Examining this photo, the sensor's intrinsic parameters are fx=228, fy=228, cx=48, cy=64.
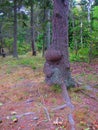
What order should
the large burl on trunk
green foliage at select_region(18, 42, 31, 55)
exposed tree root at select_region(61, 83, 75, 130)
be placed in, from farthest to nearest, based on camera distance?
1. green foliage at select_region(18, 42, 31, 55)
2. the large burl on trunk
3. exposed tree root at select_region(61, 83, 75, 130)

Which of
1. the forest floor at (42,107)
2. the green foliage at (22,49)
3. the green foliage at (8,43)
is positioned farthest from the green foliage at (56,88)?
the green foliage at (22,49)

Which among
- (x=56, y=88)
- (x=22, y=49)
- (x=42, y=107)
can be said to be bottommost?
(x=22, y=49)

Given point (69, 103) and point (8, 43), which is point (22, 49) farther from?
point (69, 103)

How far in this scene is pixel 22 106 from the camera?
17.6 feet

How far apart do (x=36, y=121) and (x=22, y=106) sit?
32.3 inches

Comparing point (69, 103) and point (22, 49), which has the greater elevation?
point (69, 103)

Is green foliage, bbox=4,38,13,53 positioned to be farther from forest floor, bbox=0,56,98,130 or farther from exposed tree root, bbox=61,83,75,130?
exposed tree root, bbox=61,83,75,130

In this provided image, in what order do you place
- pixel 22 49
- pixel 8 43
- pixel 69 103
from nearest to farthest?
pixel 69 103, pixel 8 43, pixel 22 49

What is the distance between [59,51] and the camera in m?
6.16

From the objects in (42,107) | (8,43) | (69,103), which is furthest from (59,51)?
(8,43)

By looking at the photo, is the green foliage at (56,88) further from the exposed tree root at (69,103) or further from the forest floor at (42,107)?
the exposed tree root at (69,103)

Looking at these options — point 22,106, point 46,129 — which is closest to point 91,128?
point 46,129

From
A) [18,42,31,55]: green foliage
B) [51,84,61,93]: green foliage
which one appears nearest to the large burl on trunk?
[51,84,61,93]: green foliage

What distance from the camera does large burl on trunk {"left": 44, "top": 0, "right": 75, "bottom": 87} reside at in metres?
6.13
